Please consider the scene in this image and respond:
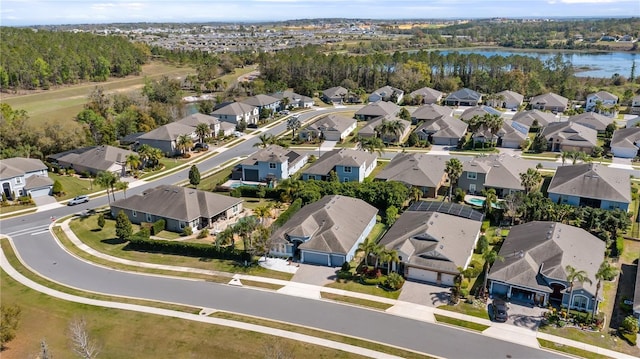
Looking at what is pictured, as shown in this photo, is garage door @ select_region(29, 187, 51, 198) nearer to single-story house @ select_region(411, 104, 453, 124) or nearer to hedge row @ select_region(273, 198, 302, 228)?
hedge row @ select_region(273, 198, 302, 228)

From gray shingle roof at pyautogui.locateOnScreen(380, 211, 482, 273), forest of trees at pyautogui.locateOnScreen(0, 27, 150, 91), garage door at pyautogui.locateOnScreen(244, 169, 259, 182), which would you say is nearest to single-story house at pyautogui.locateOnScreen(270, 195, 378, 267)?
gray shingle roof at pyautogui.locateOnScreen(380, 211, 482, 273)

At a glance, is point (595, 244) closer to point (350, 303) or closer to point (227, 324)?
point (350, 303)

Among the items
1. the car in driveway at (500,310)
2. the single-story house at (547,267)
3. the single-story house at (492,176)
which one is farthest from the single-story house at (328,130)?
the car in driveway at (500,310)

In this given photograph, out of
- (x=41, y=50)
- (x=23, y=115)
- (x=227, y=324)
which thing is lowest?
(x=227, y=324)

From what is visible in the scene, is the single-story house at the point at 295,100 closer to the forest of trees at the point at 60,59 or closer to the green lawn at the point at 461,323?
the forest of trees at the point at 60,59

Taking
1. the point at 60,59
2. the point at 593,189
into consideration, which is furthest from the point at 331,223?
the point at 60,59

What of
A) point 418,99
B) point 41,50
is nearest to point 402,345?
point 418,99
